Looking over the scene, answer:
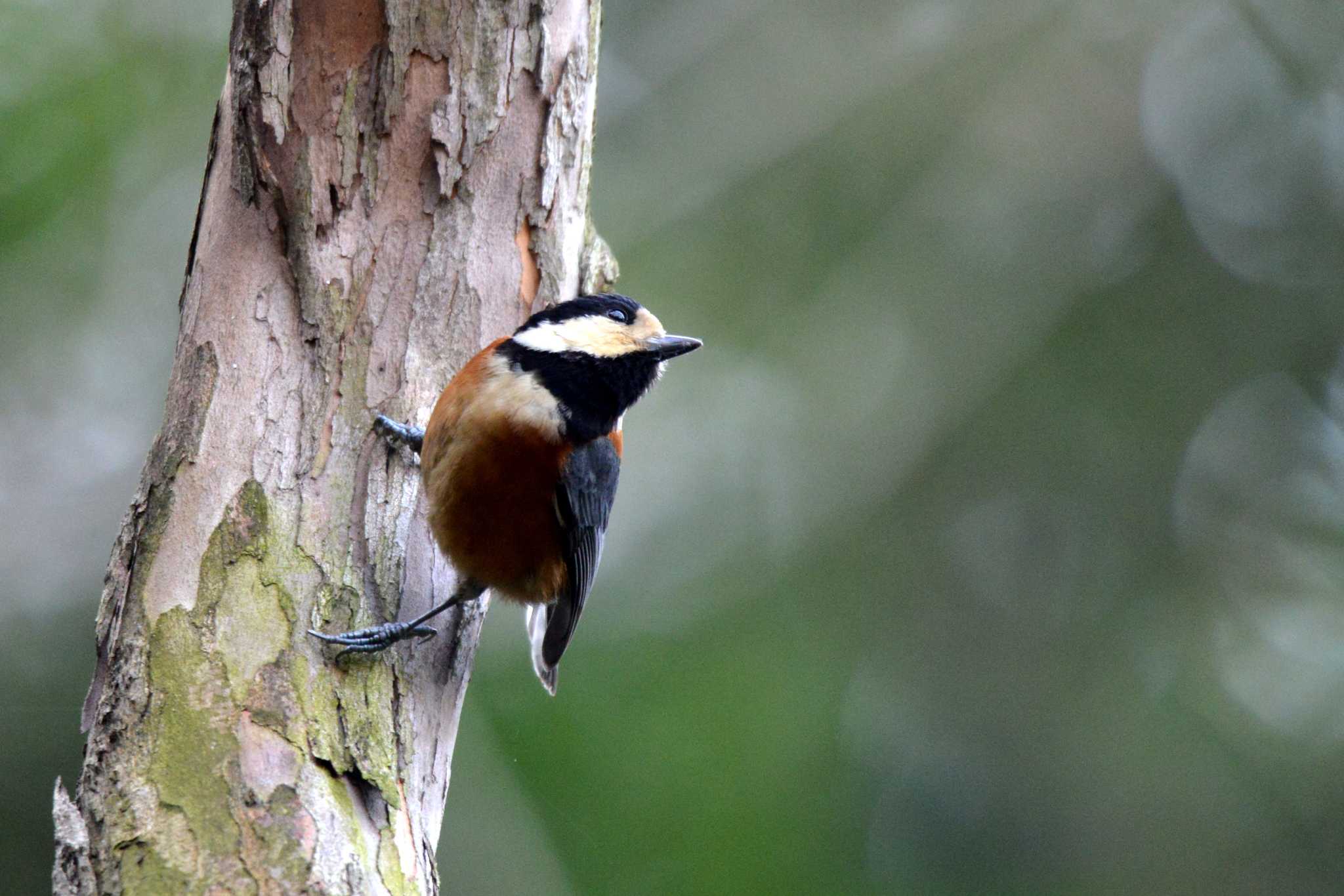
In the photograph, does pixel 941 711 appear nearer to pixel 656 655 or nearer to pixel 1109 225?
pixel 656 655

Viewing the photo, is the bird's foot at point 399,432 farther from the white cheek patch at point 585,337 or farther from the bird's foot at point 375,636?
the bird's foot at point 375,636

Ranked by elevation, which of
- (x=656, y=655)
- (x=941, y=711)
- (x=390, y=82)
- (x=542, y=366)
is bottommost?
(x=941, y=711)

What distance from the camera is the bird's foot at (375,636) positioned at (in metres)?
2.24

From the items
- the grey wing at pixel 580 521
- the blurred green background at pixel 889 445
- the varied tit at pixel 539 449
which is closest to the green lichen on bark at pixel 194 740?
the varied tit at pixel 539 449

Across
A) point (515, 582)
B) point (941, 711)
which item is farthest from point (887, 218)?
point (515, 582)

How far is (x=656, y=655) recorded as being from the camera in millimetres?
4863

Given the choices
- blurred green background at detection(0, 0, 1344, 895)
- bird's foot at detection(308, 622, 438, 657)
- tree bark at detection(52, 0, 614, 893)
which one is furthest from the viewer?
blurred green background at detection(0, 0, 1344, 895)

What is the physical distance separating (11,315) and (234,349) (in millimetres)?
3284

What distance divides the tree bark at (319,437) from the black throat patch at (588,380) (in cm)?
21

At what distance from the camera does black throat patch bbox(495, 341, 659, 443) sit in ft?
9.32

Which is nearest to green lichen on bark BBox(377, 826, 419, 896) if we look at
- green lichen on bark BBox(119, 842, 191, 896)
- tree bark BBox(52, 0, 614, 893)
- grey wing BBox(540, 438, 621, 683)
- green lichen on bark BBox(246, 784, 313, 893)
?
tree bark BBox(52, 0, 614, 893)

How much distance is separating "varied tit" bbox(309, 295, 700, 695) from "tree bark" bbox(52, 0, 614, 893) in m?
0.09

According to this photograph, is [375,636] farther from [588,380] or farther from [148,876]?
[588,380]

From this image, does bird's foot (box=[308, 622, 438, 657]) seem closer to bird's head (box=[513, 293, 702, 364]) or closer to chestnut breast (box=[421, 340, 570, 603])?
chestnut breast (box=[421, 340, 570, 603])
